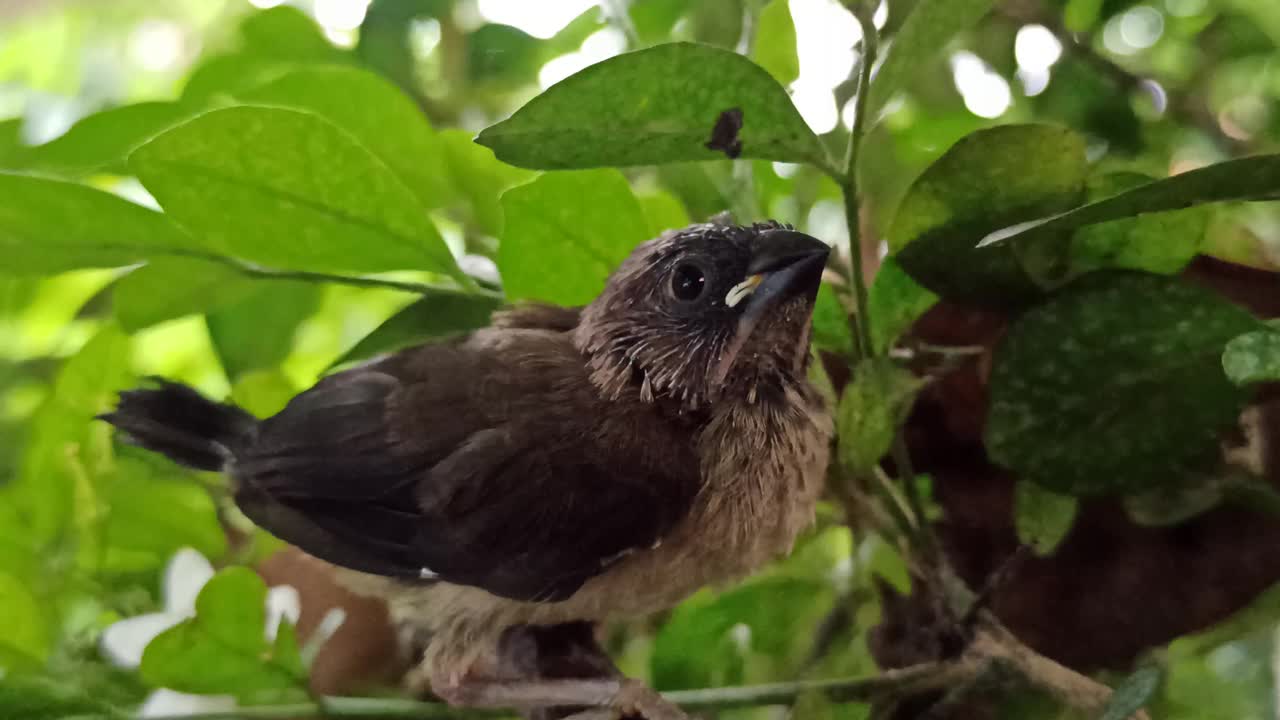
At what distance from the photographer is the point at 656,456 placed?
16.7 inches

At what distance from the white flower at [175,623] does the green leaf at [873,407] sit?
300 millimetres

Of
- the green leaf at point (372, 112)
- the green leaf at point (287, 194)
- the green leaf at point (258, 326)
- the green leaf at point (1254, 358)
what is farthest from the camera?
the green leaf at point (258, 326)

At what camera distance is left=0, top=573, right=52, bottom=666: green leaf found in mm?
522

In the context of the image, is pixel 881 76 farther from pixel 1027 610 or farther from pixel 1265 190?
pixel 1027 610

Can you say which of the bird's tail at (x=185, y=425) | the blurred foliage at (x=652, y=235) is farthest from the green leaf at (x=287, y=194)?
the bird's tail at (x=185, y=425)

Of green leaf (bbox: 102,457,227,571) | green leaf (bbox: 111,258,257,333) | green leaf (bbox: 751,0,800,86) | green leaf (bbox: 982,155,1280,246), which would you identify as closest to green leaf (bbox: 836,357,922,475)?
green leaf (bbox: 982,155,1280,246)

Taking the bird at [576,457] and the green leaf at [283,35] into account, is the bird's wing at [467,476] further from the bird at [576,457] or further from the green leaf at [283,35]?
the green leaf at [283,35]

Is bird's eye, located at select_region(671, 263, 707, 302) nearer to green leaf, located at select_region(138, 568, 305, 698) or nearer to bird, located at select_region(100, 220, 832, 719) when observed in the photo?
bird, located at select_region(100, 220, 832, 719)

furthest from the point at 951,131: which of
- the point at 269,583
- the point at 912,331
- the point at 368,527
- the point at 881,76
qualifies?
the point at 269,583

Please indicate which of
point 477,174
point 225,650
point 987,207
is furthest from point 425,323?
point 987,207

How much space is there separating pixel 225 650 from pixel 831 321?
1.12 ft

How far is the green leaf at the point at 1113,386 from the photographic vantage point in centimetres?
38

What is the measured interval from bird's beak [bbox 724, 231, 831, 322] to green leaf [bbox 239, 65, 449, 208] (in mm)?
232

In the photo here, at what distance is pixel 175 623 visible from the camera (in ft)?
1.65
